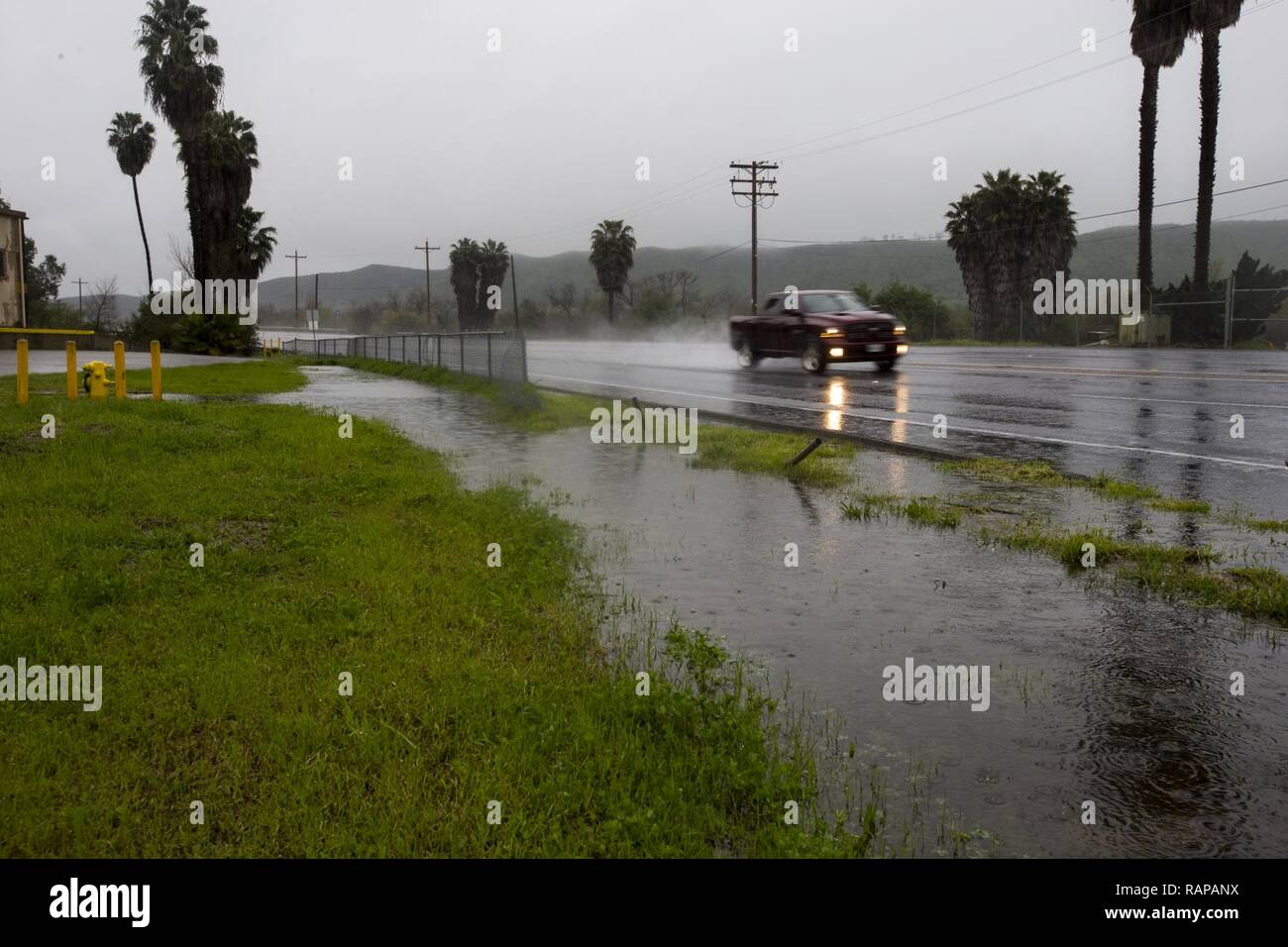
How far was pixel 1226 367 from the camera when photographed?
22.5 metres

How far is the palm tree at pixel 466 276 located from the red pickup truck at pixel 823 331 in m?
79.9

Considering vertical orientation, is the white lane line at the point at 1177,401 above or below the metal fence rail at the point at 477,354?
below

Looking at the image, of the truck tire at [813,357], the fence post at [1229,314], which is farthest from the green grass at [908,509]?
the fence post at [1229,314]

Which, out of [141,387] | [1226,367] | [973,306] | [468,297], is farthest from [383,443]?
[468,297]

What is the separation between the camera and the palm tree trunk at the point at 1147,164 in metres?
40.0

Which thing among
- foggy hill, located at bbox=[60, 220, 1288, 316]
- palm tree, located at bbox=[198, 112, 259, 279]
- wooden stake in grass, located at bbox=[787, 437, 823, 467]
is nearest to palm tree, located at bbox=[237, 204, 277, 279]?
palm tree, located at bbox=[198, 112, 259, 279]

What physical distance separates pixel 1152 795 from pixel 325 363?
42444 mm

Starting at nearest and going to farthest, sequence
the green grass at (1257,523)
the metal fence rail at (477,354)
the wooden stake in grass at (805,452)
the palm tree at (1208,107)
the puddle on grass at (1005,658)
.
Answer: the puddle on grass at (1005,658)
the green grass at (1257,523)
the wooden stake in grass at (805,452)
the metal fence rail at (477,354)
the palm tree at (1208,107)

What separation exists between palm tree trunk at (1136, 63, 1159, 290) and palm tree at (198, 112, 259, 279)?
4250 cm

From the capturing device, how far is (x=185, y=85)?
52.9 m

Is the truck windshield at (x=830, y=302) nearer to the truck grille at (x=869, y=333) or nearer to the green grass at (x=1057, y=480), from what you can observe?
the truck grille at (x=869, y=333)

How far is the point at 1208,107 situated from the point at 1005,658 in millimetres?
38653

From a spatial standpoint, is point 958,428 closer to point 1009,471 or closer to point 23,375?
point 1009,471
